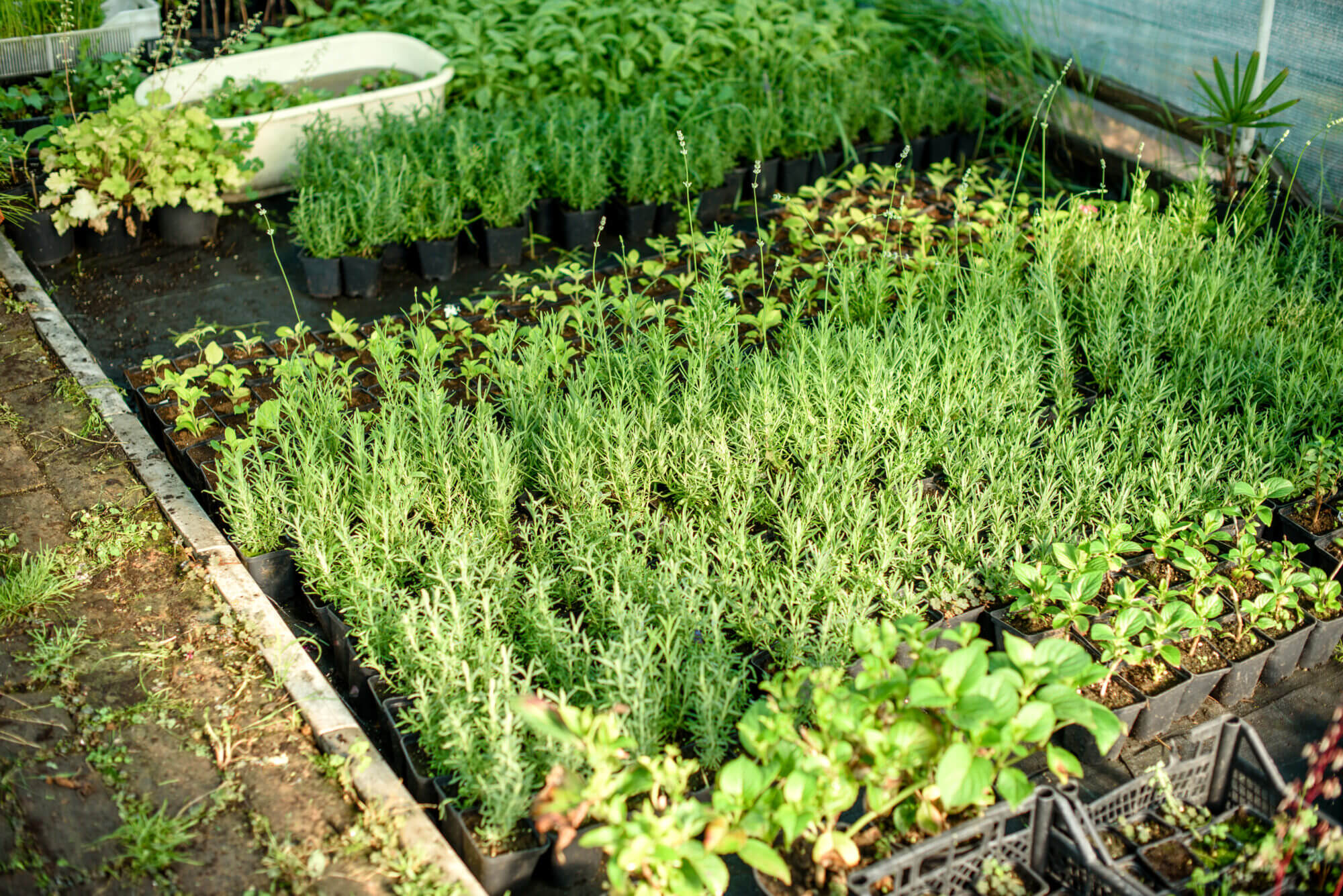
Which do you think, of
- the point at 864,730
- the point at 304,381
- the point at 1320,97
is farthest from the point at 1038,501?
the point at 1320,97

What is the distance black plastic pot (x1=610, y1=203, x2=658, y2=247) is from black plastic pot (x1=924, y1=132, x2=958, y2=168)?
6.28 feet

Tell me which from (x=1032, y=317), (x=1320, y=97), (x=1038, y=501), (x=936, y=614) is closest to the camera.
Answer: (x=936, y=614)

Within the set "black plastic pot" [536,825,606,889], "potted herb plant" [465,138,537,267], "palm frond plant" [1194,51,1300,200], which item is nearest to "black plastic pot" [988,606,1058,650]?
"black plastic pot" [536,825,606,889]

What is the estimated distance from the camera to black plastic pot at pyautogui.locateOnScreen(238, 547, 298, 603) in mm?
3465

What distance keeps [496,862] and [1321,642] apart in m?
2.46

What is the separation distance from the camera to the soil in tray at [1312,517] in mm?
3658

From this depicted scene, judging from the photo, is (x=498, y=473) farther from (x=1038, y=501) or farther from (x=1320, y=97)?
(x=1320, y=97)

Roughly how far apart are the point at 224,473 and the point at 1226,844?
3.05 metres

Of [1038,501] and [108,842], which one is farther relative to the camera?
[1038,501]

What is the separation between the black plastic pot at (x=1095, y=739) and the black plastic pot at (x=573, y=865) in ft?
4.28

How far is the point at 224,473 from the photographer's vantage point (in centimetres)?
370

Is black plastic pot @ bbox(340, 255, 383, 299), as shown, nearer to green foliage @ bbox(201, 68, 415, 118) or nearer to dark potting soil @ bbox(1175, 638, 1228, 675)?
green foliage @ bbox(201, 68, 415, 118)

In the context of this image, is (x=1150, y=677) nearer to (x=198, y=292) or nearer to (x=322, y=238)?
(x=322, y=238)

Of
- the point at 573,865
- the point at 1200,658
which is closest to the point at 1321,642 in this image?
the point at 1200,658
